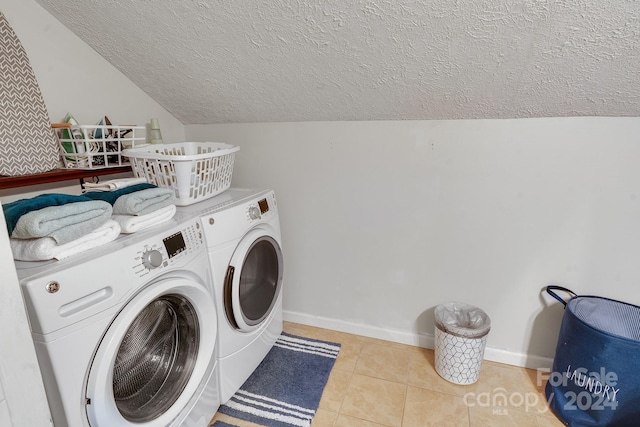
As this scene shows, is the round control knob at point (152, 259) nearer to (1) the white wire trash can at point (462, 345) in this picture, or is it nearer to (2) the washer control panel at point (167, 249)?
(2) the washer control panel at point (167, 249)

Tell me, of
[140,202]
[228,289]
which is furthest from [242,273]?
[140,202]

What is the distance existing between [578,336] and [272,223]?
1.41 m

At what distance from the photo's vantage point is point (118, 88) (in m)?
1.63

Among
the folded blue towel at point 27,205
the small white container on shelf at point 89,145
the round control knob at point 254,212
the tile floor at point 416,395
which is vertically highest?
the small white container on shelf at point 89,145

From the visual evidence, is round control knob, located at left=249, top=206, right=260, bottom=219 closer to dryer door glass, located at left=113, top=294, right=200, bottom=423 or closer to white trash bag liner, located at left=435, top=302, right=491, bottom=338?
dryer door glass, located at left=113, top=294, right=200, bottom=423

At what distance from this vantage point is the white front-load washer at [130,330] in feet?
2.52

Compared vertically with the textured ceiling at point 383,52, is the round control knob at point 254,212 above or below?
below

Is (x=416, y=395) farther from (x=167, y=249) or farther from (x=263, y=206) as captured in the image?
(x=167, y=249)

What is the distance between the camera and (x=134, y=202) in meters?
1.07

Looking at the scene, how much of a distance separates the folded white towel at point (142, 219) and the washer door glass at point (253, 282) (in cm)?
32

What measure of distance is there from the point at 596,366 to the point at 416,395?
732mm

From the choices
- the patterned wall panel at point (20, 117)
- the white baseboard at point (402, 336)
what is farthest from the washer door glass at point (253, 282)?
the patterned wall panel at point (20, 117)

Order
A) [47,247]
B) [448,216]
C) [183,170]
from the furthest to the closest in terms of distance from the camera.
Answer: [448,216]
[183,170]
[47,247]

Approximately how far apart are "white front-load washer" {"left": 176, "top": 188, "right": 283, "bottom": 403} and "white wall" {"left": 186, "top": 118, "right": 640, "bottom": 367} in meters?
0.31
